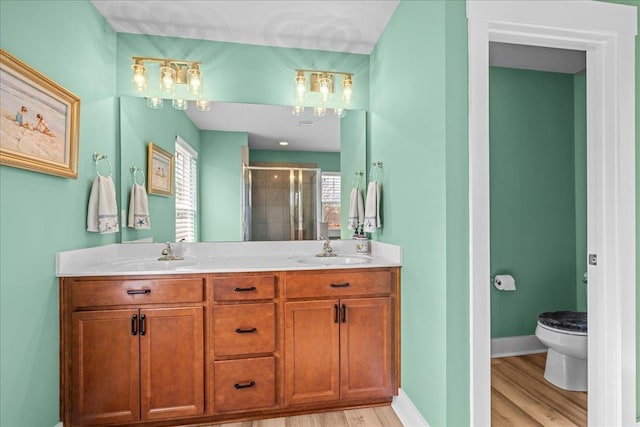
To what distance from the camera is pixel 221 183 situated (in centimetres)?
256

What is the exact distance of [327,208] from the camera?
2.66 metres

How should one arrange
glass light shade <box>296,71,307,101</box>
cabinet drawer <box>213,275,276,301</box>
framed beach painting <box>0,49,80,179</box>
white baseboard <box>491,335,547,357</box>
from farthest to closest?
white baseboard <box>491,335,547,357</box>
glass light shade <box>296,71,307,101</box>
cabinet drawer <box>213,275,276,301</box>
framed beach painting <box>0,49,80,179</box>

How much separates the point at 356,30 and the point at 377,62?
26 centimetres

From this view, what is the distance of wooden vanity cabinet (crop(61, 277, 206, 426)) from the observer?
1.83 m

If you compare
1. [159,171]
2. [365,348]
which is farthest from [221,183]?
[365,348]

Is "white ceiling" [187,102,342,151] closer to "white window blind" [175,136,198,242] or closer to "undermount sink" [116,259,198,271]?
"white window blind" [175,136,198,242]

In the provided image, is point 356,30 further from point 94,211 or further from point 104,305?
point 104,305

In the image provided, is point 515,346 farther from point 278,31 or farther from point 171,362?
point 278,31

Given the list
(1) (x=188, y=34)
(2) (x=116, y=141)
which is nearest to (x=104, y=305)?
(2) (x=116, y=141)

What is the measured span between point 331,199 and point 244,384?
1.37 metres

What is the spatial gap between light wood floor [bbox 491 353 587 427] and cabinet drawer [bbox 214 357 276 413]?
1.27 metres

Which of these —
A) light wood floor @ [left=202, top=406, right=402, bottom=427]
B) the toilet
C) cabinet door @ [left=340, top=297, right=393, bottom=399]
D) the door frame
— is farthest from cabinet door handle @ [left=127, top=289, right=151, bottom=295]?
the toilet

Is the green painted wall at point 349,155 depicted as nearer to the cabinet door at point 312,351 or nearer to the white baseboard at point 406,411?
the cabinet door at point 312,351

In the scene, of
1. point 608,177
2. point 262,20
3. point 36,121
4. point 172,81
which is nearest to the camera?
point 36,121
